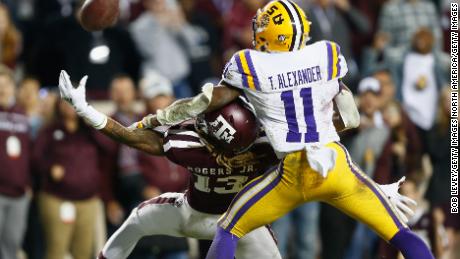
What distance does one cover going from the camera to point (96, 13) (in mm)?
7105

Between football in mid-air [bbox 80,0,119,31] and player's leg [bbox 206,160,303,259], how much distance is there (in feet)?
4.42

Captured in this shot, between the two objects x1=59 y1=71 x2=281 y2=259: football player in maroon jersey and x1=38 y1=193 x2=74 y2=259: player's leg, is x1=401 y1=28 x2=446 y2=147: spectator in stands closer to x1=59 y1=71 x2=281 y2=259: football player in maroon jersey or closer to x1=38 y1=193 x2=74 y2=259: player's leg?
x1=38 y1=193 x2=74 y2=259: player's leg

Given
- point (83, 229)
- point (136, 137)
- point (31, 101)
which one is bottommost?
point (83, 229)

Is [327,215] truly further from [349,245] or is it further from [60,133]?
[60,133]

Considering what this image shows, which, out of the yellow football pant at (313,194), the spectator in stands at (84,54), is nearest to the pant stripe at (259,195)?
the yellow football pant at (313,194)

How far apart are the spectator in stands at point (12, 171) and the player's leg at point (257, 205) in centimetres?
332

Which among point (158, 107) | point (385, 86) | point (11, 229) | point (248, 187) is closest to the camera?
point (248, 187)

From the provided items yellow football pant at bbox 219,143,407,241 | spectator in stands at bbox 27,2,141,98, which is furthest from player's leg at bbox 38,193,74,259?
yellow football pant at bbox 219,143,407,241

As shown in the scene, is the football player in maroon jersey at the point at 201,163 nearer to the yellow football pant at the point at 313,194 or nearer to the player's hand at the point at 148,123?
the player's hand at the point at 148,123

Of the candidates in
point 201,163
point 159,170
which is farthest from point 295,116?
point 159,170

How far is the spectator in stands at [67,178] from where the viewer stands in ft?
32.2

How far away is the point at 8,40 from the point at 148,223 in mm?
3717

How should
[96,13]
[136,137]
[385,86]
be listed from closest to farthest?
[136,137] < [96,13] < [385,86]

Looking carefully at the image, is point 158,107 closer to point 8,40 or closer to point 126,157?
point 126,157
